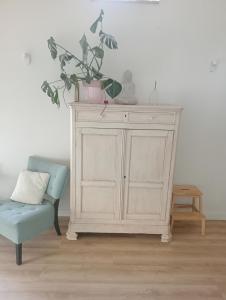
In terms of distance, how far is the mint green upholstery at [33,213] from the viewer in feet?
8.03

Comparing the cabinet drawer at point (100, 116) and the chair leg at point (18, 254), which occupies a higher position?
the cabinet drawer at point (100, 116)

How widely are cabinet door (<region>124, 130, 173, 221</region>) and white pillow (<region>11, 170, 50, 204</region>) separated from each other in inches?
33.9

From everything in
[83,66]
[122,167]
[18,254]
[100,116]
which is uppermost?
[83,66]

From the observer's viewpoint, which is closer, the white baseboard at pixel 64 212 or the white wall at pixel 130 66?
the white wall at pixel 130 66

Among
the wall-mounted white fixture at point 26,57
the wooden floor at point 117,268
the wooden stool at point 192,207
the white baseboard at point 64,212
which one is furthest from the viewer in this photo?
the white baseboard at point 64,212

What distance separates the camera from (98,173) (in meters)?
2.78

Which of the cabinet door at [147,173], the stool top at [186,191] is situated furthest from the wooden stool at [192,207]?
the cabinet door at [147,173]

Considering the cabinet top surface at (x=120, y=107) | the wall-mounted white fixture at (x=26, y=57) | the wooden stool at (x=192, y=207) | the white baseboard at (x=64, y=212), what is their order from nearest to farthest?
the cabinet top surface at (x=120, y=107), the wall-mounted white fixture at (x=26, y=57), the wooden stool at (x=192, y=207), the white baseboard at (x=64, y=212)

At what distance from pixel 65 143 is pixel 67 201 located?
0.70 meters

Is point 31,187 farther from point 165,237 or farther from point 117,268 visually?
point 165,237

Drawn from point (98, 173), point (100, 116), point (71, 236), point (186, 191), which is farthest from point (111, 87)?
point (71, 236)

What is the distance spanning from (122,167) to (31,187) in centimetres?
96

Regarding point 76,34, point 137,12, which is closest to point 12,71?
point 76,34

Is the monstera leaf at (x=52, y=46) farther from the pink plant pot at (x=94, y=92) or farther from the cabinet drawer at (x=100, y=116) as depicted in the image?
the cabinet drawer at (x=100, y=116)
